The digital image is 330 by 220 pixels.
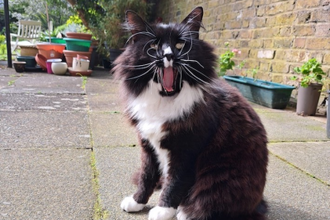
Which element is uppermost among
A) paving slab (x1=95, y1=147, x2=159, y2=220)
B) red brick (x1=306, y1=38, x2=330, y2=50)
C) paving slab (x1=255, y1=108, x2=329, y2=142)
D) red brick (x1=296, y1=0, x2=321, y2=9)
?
red brick (x1=296, y1=0, x2=321, y2=9)

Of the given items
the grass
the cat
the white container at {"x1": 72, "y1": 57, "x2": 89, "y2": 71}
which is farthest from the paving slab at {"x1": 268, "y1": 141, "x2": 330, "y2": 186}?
the white container at {"x1": 72, "y1": 57, "x2": 89, "y2": 71}

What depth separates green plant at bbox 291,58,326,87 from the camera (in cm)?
335

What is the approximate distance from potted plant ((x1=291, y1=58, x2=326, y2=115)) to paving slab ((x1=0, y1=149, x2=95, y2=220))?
2.70 meters

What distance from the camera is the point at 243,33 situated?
16.1 ft

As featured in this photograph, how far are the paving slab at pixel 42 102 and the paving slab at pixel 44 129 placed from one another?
0.21 m

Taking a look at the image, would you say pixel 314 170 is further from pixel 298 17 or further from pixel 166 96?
pixel 298 17

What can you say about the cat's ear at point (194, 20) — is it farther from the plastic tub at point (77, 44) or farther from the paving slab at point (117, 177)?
the plastic tub at point (77, 44)

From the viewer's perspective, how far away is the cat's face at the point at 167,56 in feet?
3.92

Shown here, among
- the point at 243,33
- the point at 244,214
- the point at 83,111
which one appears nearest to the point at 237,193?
the point at 244,214

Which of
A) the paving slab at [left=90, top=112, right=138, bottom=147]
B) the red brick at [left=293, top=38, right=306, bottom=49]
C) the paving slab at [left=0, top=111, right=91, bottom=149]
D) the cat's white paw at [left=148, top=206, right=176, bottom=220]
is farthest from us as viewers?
the red brick at [left=293, top=38, right=306, bottom=49]

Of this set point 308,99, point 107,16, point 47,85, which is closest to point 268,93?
point 308,99

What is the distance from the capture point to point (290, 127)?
3.06m

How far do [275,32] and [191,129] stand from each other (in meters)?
3.51

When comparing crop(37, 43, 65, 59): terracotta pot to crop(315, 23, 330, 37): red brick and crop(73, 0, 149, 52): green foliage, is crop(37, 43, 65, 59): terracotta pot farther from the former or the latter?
crop(315, 23, 330, 37): red brick
